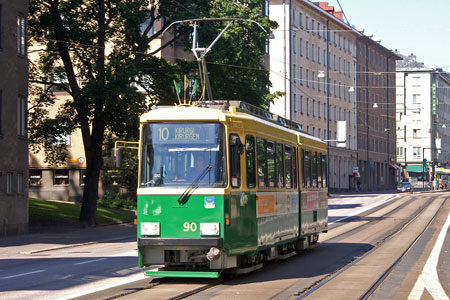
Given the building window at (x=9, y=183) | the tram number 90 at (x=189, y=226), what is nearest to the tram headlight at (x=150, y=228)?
the tram number 90 at (x=189, y=226)

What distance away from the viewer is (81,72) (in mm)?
40156

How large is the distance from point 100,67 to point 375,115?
286 ft

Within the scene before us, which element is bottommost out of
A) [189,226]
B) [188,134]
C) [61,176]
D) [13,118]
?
[189,226]

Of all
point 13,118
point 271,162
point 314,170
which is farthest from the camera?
point 13,118

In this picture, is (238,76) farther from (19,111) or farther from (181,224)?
(181,224)

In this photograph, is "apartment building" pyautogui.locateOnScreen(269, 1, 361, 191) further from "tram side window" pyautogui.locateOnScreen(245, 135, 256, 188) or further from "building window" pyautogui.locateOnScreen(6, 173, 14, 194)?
"tram side window" pyautogui.locateOnScreen(245, 135, 256, 188)

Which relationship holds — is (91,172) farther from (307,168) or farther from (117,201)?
(307,168)

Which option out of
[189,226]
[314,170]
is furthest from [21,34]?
[189,226]

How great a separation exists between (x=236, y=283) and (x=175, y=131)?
2901 mm

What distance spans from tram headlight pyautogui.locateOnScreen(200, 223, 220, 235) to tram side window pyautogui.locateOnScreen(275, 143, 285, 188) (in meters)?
3.74

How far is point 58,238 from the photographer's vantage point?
1304 inches

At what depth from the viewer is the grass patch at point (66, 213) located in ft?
139

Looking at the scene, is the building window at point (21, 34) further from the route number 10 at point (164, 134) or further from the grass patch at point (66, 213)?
the route number 10 at point (164, 134)

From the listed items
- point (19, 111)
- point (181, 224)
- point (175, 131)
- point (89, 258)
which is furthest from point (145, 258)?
point (19, 111)
